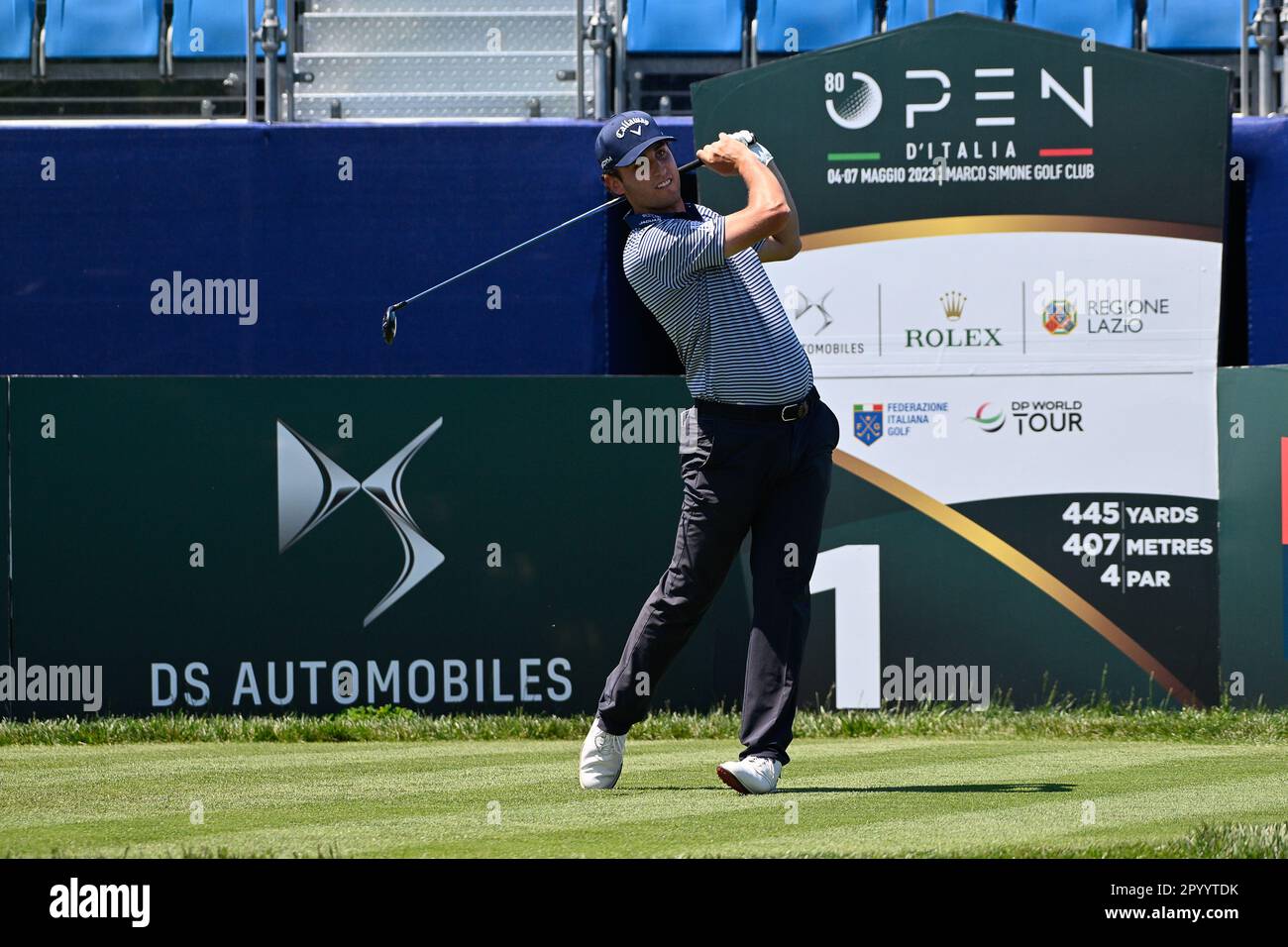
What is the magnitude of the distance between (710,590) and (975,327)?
3.80 metres

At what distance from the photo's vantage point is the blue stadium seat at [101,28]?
40.7ft

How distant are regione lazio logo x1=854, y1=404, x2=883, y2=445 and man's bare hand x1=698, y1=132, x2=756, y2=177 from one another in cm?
343

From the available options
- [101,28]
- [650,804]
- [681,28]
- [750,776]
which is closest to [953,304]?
[750,776]

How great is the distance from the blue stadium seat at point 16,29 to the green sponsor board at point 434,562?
5235 millimetres

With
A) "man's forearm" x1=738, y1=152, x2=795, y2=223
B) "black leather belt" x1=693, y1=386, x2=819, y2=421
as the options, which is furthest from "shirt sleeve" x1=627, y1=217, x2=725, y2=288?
"black leather belt" x1=693, y1=386, x2=819, y2=421

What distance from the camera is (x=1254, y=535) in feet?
26.4

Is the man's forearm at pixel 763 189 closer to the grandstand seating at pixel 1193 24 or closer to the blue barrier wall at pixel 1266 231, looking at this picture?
the blue barrier wall at pixel 1266 231

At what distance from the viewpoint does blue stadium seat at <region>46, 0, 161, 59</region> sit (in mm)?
12406

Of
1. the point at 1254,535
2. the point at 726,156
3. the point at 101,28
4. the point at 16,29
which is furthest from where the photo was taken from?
the point at 101,28

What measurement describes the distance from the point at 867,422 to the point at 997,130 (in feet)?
5.37

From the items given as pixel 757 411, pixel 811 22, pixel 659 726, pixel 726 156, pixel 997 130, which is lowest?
pixel 659 726

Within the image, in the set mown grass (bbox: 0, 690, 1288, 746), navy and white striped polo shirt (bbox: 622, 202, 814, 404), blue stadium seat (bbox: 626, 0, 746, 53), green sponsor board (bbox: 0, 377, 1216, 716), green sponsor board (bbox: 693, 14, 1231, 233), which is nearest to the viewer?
navy and white striped polo shirt (bbox: 622, 202, 814, 404)

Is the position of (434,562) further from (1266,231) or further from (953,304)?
(1266,231)

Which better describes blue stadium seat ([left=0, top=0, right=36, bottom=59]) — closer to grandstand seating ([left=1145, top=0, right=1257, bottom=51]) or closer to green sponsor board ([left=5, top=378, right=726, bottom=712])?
green sponsor board ([left=5, top=378, right=726, bottom=712])
